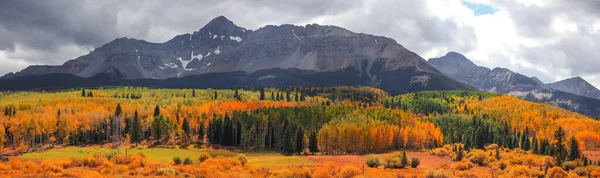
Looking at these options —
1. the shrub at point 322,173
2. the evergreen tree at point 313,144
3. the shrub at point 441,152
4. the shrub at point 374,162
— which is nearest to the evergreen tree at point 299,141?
the evergreen tree at point 313,144

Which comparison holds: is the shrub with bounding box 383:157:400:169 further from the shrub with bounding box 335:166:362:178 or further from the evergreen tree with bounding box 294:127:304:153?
the evergreen tree with bounding box 294:127:304:153

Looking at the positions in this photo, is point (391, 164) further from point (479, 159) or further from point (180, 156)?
point (180, 156)

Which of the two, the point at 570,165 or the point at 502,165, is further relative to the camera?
the point at 570,165

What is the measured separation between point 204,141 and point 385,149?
52651mm

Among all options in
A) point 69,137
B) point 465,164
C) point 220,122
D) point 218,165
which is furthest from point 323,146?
point 69,137

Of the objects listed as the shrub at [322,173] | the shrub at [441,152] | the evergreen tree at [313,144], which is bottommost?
the shrub at [441,152]

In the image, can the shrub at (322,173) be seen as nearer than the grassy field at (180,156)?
Yes

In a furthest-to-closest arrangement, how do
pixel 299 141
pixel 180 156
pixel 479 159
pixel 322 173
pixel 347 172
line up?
pixel 299 141 → pixel 180 156 → pixel 479 159 → pixel 322 173 → pixel 347 172

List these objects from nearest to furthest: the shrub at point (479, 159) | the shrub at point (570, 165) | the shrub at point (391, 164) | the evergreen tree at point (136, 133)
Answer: the shrub at point (391, 164)
the shrub at point (570, 165)
the shrub at point (479, 159)
the evergreen tree at point (136, 133)

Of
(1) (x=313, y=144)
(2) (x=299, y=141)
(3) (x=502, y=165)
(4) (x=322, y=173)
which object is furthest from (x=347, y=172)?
(1) (x=313, y=144)

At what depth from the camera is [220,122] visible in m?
146

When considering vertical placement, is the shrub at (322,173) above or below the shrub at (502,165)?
above

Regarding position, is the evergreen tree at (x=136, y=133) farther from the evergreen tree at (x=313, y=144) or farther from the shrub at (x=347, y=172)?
the shrub at (x=347, y=172)

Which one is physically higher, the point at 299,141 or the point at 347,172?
the point at 347,172
